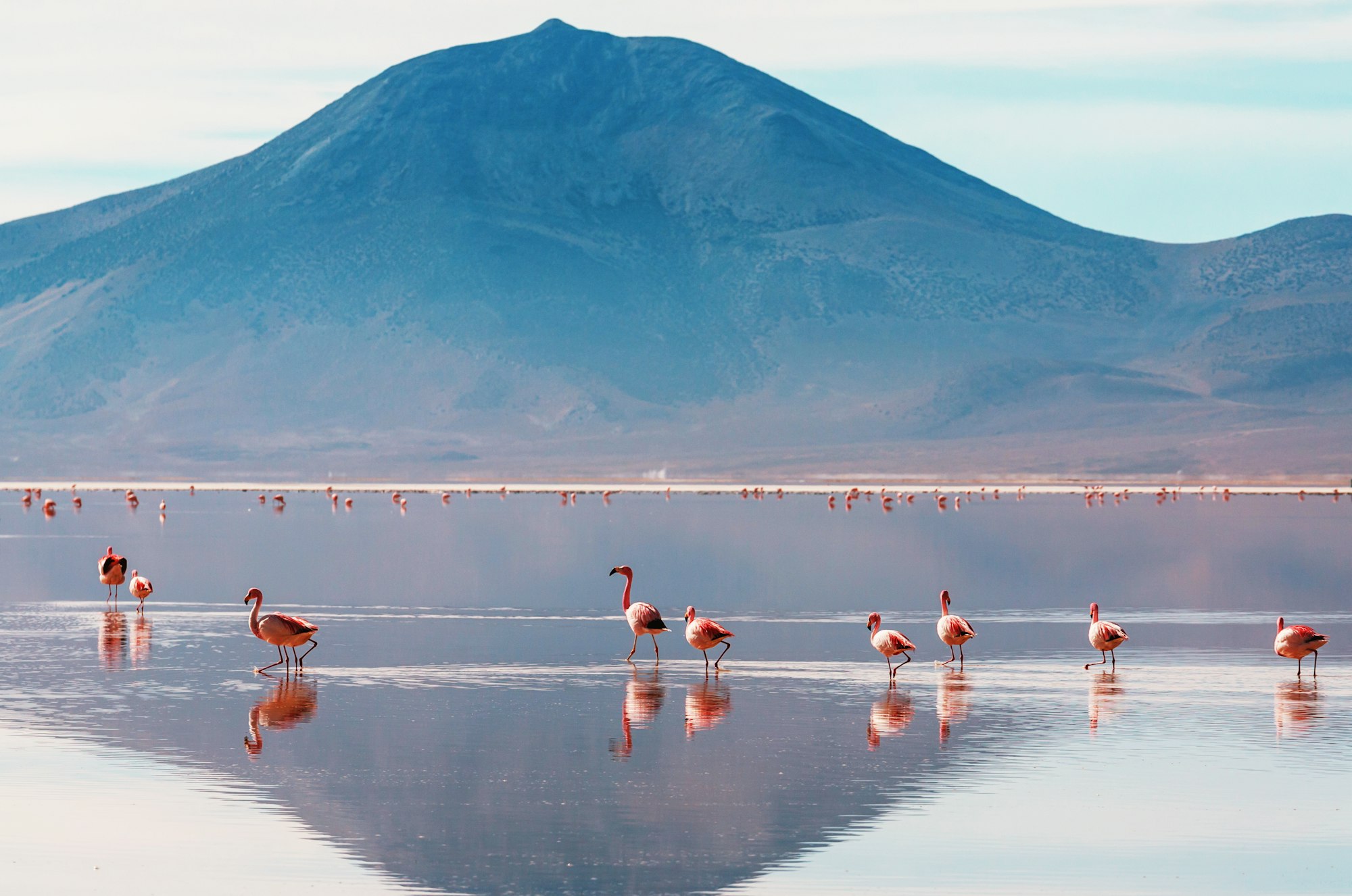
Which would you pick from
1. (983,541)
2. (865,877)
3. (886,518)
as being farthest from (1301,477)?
(865,877)

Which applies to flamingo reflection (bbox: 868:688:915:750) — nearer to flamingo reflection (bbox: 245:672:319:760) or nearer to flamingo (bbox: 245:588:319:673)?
flamingo reflection (bbox: 245:672:319:760)

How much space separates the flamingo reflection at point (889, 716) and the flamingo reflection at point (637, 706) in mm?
1839

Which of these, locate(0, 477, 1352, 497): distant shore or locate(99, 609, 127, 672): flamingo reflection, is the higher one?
locate(0, 477, 1352, 497): distant shore

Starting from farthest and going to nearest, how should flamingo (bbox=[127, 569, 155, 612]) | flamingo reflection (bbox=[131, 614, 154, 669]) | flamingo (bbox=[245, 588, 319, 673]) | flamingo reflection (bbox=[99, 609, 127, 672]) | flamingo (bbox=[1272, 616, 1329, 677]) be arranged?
flamingo (bbox=[127, 569, 155, 612]), flamingo reflection (bbox=[99, 609, 127, 672]), flamingo reflection (bbox=[131, 614, 154, 669]), flamingo (bbox=[1272, 616, 1329, 677]), flamingo (bbox=[245, 588, 319, 673])

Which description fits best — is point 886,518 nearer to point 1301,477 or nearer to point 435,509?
point 435,509

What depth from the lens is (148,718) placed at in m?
16.8

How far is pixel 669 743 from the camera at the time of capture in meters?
15.7

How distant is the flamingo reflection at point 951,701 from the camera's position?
16797 mm

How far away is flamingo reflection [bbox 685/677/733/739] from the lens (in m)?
16.7

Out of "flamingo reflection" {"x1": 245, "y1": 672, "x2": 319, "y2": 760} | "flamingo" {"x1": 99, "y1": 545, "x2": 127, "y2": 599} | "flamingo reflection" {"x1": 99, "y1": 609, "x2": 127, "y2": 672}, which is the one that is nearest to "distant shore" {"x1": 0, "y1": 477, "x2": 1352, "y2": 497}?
"flamingo" {"x1": 99, "y1": 545, "x2": 127, "y2": 599}

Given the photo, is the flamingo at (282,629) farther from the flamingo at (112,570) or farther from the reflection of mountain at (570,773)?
the flamingo at (112,570)

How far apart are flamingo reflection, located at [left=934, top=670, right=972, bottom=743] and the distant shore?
2621 inches

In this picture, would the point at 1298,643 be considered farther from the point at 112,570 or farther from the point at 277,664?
the point at 112,570

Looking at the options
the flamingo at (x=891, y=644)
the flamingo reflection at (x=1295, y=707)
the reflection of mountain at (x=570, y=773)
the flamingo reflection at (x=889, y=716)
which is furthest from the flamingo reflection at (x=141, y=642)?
the flamingo reflection at (x=1295, y=707)
